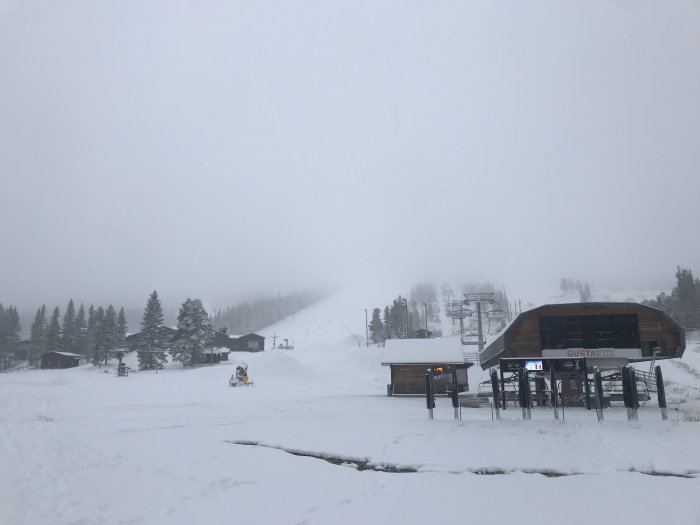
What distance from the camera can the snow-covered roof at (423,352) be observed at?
146ft

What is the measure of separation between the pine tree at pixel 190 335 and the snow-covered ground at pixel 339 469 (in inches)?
1966

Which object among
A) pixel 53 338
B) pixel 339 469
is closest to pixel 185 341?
pixel 53 338

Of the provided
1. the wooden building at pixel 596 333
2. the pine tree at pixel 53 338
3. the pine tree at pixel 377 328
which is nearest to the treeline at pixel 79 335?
the pine tree at pixel 53 338

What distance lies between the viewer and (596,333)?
27.7m

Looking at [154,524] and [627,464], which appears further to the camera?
[627,464]

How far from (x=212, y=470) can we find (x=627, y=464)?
38.2 ft

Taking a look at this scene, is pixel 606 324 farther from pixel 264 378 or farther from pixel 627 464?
pixel 264 378

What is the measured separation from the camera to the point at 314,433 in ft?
61.7

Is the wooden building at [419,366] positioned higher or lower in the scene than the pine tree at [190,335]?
lower

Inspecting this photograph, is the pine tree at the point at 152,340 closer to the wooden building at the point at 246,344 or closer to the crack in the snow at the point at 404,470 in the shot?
the wooden building at the point at 246,344

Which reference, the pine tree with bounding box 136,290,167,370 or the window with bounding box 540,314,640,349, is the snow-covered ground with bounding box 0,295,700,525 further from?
the pine tree with bounding box 136,290,167,370

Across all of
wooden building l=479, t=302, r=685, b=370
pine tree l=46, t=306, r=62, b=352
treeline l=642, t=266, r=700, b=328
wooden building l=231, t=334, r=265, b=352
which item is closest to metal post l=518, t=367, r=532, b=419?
wooden building l=479, t=302, r=685, b=370

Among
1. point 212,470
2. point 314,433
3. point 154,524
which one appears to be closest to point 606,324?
point 314,433

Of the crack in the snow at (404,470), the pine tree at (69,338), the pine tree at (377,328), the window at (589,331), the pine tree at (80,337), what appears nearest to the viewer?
the crack in the snow at (404,470)
